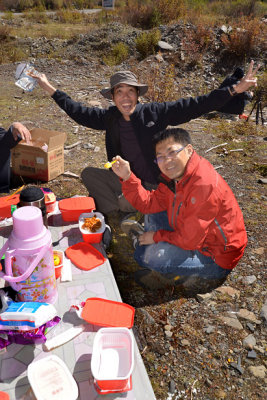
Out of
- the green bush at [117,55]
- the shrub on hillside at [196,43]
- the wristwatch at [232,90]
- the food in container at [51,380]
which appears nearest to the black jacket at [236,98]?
the wristwatch at [232,90]

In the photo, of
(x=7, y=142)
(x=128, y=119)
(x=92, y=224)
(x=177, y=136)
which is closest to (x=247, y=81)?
(x=177, y=136)

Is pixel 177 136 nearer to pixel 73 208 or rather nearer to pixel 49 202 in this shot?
pixel 73 208

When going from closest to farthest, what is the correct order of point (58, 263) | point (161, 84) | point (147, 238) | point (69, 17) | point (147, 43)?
point (58, 263) → point (147, 238) → point (161, 84) → point (147, 43) → point (69, 17)

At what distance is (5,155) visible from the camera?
4.33m

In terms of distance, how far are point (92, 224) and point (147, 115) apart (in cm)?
171

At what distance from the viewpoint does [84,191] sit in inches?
199

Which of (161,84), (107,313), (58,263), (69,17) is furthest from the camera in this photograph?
(69,17)

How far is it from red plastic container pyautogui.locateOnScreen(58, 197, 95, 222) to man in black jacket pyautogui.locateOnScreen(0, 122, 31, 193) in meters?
1.16

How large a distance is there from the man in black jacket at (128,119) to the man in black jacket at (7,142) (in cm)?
61

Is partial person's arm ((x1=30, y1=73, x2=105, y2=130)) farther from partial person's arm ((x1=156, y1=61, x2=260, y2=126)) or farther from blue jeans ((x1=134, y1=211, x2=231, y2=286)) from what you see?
blue jeans ((x1=134, y1=211, x2=231, y2=286))

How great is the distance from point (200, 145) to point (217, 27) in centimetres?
854

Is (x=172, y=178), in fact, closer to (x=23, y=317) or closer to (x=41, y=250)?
(x=41, y=250)

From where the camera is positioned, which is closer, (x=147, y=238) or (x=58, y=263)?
(x=58, y=263)

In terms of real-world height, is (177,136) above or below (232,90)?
below
